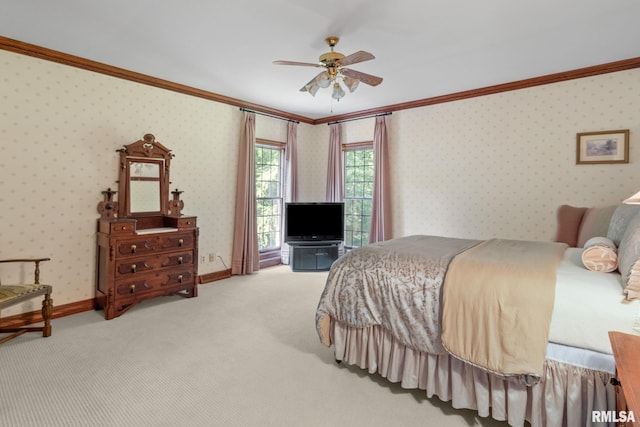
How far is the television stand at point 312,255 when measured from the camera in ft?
17.6

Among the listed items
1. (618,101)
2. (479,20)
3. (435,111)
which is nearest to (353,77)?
(479,20)

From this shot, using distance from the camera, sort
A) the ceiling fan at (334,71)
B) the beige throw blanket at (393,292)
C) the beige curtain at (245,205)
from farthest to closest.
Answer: the beige curtain at (245,205) < the ceiling fan at (334,71) < the beige throw blanket at (393,292)

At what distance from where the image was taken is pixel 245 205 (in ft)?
16.6

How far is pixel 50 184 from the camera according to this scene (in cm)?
333

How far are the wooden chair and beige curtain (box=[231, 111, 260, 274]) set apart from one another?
2.40 m

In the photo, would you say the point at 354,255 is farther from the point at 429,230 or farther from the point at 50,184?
the point at 50,184

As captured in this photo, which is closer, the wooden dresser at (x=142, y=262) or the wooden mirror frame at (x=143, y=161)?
the wooden dresser at (x=142, y=262)

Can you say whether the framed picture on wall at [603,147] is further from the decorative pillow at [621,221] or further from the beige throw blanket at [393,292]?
the beige throw blanket at [393,292]

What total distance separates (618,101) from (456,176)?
178 cm

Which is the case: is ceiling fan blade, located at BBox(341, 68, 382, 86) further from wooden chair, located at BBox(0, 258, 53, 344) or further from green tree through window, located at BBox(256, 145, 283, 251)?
wooden chair, located at BBox(0, 258, 53, 344)

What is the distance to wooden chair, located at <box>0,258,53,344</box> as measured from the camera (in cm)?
259

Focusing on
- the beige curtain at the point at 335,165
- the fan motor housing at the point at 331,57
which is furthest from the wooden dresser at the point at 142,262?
the beige curtain at the point at 335,165

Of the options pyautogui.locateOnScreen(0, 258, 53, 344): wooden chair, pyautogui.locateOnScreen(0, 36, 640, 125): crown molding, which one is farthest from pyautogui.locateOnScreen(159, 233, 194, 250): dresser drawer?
pyautogui.locateOnScreen(0, 36, 640, 125): crown molding

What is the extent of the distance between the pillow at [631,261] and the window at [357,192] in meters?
3.89
